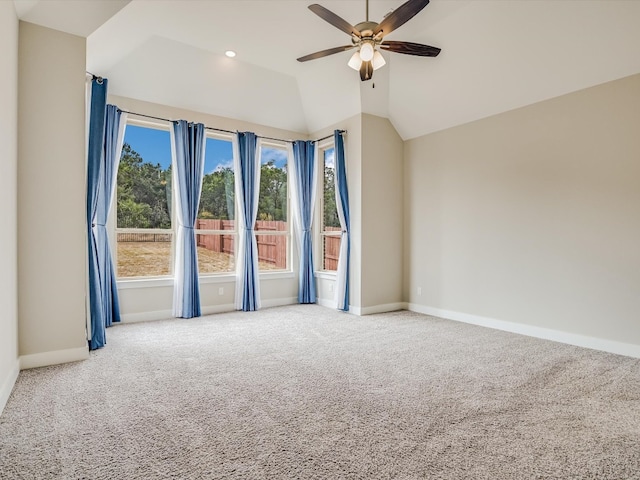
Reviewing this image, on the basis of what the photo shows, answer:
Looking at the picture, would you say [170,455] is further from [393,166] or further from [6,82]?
[393,166]

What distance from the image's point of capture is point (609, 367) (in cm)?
332

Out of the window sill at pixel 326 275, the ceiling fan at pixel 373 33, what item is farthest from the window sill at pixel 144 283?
the ceiling fan at pixel 373 33

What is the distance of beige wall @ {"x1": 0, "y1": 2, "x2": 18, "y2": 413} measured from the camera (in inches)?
98.4

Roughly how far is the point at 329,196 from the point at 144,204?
290cm

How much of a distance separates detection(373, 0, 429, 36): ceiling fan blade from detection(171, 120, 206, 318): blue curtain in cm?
317

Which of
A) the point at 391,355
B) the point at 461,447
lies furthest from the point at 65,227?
the point at 461,447

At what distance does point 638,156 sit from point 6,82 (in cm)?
545

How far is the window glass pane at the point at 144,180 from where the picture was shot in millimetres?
5023

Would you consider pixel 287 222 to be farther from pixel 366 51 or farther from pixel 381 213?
pixel 366 51

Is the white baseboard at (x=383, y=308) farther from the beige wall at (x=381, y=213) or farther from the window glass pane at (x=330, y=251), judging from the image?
the window glass pane at (x=330, y=251)

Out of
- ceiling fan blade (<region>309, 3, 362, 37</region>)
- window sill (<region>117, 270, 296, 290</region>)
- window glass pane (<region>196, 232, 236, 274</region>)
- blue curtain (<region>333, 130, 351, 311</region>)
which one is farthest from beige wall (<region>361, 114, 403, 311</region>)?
ceiling fan blade (<region>309, 3, 362, 37</region>)

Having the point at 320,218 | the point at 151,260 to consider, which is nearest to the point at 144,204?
the point at 151,260

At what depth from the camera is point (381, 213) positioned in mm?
5715

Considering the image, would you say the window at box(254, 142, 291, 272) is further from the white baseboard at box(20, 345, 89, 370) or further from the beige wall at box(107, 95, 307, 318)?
the white baseboard at box(20, 345, 89, 370)
